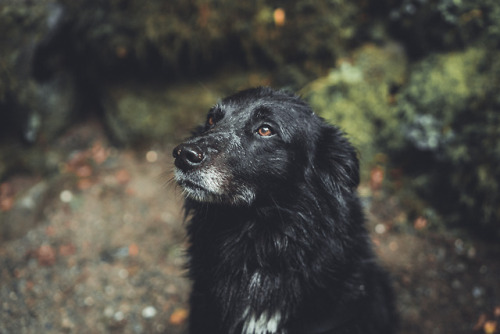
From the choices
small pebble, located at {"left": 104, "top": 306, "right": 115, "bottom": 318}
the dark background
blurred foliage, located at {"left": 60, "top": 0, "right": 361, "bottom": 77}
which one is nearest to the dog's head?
the dark background

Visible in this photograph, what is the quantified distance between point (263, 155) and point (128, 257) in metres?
2.56

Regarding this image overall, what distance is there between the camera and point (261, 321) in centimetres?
260

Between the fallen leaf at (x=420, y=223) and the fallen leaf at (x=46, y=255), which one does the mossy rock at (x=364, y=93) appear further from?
the fallen leaf at (x=46, y=255)

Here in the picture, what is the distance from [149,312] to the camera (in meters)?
3.86

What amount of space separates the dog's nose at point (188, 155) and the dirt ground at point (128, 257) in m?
0.70

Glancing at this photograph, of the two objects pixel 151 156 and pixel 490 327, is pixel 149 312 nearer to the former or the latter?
pixel 151 156

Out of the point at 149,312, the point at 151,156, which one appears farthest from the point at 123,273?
the point at 151,156

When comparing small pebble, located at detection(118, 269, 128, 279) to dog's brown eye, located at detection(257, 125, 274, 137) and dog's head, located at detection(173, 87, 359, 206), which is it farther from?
dog's brown eye, located at detection(257, 125, 274, 137)

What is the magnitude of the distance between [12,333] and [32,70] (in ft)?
10.3

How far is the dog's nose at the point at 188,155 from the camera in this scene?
2.41 metres

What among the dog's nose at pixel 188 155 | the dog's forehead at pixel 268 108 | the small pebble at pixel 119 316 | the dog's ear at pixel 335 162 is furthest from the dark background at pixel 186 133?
the dog's nose at pixel 188 155

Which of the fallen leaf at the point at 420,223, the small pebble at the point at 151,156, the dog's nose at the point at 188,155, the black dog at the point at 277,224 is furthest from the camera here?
the small pebble at the point at 151,156

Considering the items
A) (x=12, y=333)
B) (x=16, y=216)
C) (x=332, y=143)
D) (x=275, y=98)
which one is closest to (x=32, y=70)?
(x=16, y=216)

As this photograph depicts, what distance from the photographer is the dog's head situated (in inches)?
97.3
